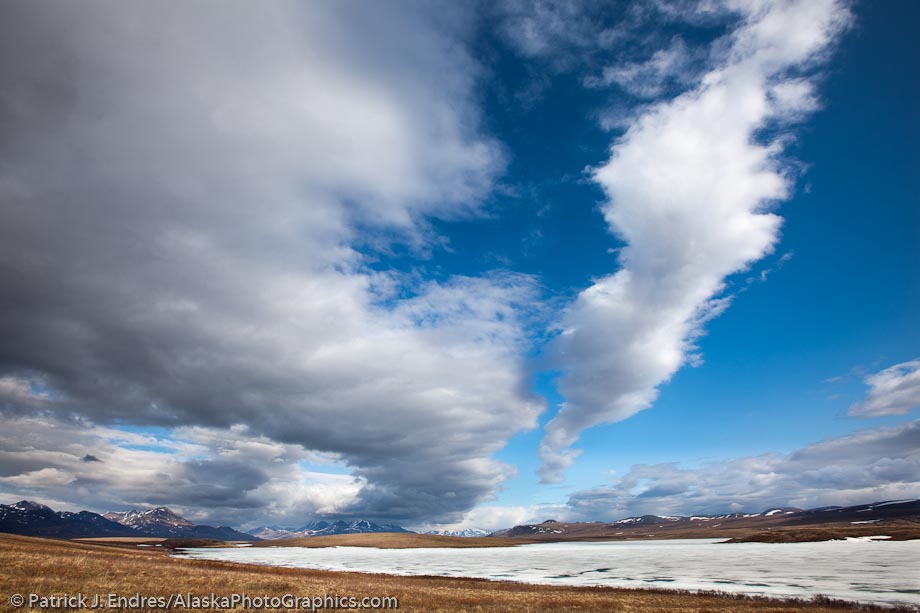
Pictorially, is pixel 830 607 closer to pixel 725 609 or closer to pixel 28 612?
pixel 725 609

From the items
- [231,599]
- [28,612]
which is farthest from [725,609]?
[28,612]

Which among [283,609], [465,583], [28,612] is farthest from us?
[465,583]

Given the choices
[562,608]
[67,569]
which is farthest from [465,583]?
[67,569]

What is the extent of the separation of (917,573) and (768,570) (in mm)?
15898

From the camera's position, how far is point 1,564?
3281 cm

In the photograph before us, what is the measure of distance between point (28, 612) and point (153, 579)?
598 inches

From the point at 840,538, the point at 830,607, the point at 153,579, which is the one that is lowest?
the point at 840,538

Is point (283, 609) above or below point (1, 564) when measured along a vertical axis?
below

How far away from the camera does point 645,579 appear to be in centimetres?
5494

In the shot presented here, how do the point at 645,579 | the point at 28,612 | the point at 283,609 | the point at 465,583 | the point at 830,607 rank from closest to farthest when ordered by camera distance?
the point at 28,612 < the point at 283,609 < the point at 830,607 < the point at 465,583 < the point at 645,579

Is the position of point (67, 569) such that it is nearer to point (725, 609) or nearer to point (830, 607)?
point (725, 609)

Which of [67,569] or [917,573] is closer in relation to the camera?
[67,569]

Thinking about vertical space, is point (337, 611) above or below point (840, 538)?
above

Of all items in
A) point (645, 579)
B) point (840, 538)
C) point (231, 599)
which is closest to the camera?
point (231, 599)
